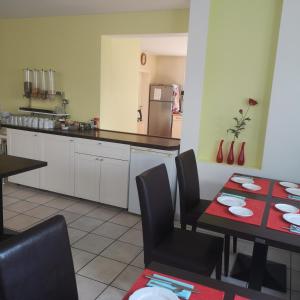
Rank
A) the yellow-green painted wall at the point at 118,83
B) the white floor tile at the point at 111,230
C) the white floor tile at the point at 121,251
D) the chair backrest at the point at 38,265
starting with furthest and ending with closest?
1. the yellow-green painted wall at the point at 118,83
2. the white floor tile at the point at 111,230
3. the white floor tile at the point at 121,251
4. the chair backrest at the point at 38,265

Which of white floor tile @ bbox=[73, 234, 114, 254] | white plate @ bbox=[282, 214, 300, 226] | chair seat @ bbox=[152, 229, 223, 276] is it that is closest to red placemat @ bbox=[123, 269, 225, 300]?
chair seat @ bbox=[152, 229, 223, 276]

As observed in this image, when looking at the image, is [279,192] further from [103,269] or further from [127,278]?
[103,269]

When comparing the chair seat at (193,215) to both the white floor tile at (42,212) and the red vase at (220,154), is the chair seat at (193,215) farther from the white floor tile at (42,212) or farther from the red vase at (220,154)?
the white floor tile at (42,212)

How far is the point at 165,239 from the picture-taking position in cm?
198

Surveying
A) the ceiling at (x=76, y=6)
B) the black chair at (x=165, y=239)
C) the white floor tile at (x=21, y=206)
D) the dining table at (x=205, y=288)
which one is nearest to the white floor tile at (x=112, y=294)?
the black chair at (x=165, y=239)

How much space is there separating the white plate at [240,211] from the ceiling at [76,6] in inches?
88.9

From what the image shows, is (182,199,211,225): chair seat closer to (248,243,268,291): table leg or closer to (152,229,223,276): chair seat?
(152,229,223,276): chair seat

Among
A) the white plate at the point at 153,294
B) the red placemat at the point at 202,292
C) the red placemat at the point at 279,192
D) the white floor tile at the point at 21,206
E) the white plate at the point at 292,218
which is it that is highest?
the white plate at the point at 292,218

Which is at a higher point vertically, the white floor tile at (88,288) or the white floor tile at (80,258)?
the white floor tile at (80,258)

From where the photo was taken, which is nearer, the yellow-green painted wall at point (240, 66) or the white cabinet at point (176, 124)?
the yellow-green painted wall at point (240, 66)

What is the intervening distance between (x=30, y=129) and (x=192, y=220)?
2.57 metres

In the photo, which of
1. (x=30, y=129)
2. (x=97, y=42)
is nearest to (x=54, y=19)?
(x=97, y=42)

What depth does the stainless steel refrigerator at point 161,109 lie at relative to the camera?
703 centimetres

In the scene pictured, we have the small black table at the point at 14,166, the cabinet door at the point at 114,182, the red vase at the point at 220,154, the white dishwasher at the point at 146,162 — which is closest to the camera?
the small black table at the point at 14,166
